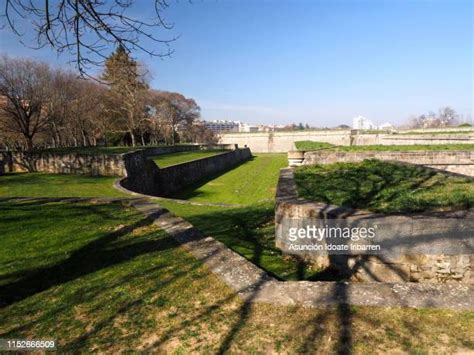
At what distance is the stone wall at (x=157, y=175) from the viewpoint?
16.1 metres

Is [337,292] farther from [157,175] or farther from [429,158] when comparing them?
[157,175]

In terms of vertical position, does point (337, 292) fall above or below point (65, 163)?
below

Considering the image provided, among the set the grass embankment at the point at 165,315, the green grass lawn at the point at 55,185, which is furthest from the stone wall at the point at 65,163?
the grass embankment at the point at 165,315

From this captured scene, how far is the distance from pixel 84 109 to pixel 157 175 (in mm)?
25186

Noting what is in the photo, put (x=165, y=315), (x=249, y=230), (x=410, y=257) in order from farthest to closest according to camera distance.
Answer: (x=249, y=230) → (x=410, y=257) → (x=165, y=315)

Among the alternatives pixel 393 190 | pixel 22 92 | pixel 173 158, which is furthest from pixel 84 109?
pixel 393 190

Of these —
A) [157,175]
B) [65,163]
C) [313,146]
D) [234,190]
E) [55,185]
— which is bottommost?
[234,190]

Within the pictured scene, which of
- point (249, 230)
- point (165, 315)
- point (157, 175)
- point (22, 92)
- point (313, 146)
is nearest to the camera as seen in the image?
point (165, 315)

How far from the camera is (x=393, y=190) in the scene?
621 cm

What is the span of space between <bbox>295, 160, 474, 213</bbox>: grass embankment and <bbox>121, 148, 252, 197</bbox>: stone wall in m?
10.3

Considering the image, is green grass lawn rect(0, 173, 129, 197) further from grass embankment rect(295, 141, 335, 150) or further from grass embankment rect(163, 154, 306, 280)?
grass embankment rect(295, 141, 335, 150)

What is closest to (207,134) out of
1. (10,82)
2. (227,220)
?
(10,82)

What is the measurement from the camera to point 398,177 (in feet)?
25.6

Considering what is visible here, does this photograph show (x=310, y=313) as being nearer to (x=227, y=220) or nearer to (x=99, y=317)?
(x=99, y=317)
